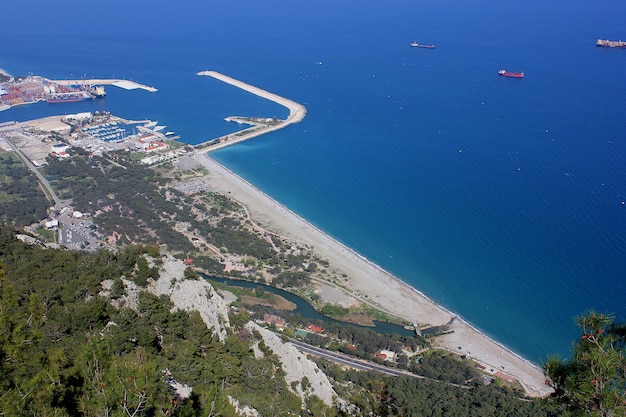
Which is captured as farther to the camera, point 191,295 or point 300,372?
point 300,372

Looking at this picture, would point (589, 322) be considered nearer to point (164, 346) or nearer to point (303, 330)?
point (164, 346)

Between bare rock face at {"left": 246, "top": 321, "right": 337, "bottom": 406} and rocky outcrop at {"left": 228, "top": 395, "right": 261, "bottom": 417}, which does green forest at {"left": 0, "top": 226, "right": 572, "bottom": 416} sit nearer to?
rocky outcrop at {"left": 228, "top": 395, "right": 261, "bottom": 417}

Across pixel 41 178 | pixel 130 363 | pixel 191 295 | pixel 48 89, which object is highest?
pixel 130 363

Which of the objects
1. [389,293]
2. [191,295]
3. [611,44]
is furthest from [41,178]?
[611,44]

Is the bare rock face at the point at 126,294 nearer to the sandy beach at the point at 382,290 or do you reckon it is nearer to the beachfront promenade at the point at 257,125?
the sandy beach at the point at 382,290

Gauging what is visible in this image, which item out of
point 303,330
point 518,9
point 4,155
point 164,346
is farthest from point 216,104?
point 518,9

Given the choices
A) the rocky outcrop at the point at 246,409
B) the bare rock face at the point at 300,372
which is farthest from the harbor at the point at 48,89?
the rocky outcrop at the point at 246,409

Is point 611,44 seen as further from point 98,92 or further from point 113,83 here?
point 98,92
